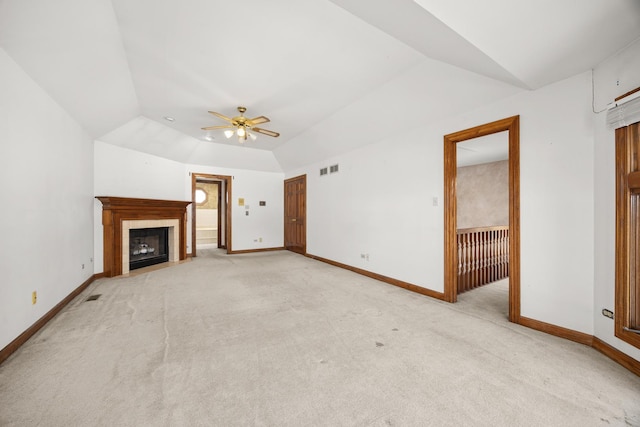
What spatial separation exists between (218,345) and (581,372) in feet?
9.40

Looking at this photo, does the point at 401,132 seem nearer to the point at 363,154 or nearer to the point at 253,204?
the point at 363,154

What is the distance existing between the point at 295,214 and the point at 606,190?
610 cm

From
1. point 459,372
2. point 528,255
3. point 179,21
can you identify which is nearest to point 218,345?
point 459,372

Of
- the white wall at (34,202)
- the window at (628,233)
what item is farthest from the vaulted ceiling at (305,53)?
the window at (628,233)

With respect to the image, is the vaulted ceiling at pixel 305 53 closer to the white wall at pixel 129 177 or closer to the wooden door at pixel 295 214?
the white wall at pixel 129 177

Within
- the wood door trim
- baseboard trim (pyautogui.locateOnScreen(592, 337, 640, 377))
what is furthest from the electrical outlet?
the wood door trim

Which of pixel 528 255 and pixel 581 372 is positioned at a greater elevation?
pixel 528 255

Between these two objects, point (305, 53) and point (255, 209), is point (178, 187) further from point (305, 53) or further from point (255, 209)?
point (305, 53)

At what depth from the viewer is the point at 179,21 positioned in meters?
2.25

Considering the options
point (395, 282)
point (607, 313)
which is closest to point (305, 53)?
point (395, 282)

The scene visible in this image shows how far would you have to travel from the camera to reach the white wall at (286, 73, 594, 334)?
221 centimetres

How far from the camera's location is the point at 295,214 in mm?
7254

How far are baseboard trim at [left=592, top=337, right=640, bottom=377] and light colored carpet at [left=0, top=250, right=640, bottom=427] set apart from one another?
46 millimetres

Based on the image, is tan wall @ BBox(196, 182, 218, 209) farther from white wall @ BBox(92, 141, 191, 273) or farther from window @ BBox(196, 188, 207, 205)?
white wall @ BBox(92, 141, 191, 273)
